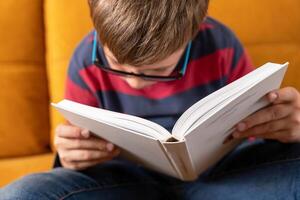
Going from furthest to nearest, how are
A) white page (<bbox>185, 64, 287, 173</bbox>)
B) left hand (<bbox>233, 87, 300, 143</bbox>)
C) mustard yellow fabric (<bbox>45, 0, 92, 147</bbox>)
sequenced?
mustard yellow fabric (<bbox>45, 0, 92, 147</bbox>)
left hand (<bbox>233, 87, 300, 143</bbox>)
white page (<bbox>185, 64, 287, 173</bbox>)

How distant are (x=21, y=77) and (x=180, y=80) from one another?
49 centimetres

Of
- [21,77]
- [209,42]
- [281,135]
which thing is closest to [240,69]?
[209,42]

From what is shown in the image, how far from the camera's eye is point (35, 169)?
119cm

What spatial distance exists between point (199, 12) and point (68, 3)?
0.53 metres

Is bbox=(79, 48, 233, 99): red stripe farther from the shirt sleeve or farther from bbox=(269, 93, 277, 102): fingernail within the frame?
bbox=(269, 93, 277, 102): fingernail

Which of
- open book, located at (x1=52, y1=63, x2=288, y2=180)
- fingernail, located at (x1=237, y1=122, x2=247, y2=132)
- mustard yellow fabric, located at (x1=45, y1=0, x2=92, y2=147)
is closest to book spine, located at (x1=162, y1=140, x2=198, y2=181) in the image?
open book, located at (x1=52, y1=63, x2=288, y2=180)

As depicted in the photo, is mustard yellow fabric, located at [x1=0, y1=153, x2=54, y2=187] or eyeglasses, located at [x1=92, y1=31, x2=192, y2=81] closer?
eyeglasses, located at [x1=92, y1=31, x2=192, y2=81]

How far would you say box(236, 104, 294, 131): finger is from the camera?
2.44 ft

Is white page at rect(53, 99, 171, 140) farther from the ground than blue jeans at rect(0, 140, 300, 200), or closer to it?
farther from the ground

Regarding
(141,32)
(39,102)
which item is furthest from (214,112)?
(39,102)

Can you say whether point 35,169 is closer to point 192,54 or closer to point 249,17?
point 192,54

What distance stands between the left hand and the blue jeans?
94mm

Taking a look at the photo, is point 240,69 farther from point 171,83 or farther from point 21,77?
point 21,77

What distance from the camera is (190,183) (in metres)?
0.92
